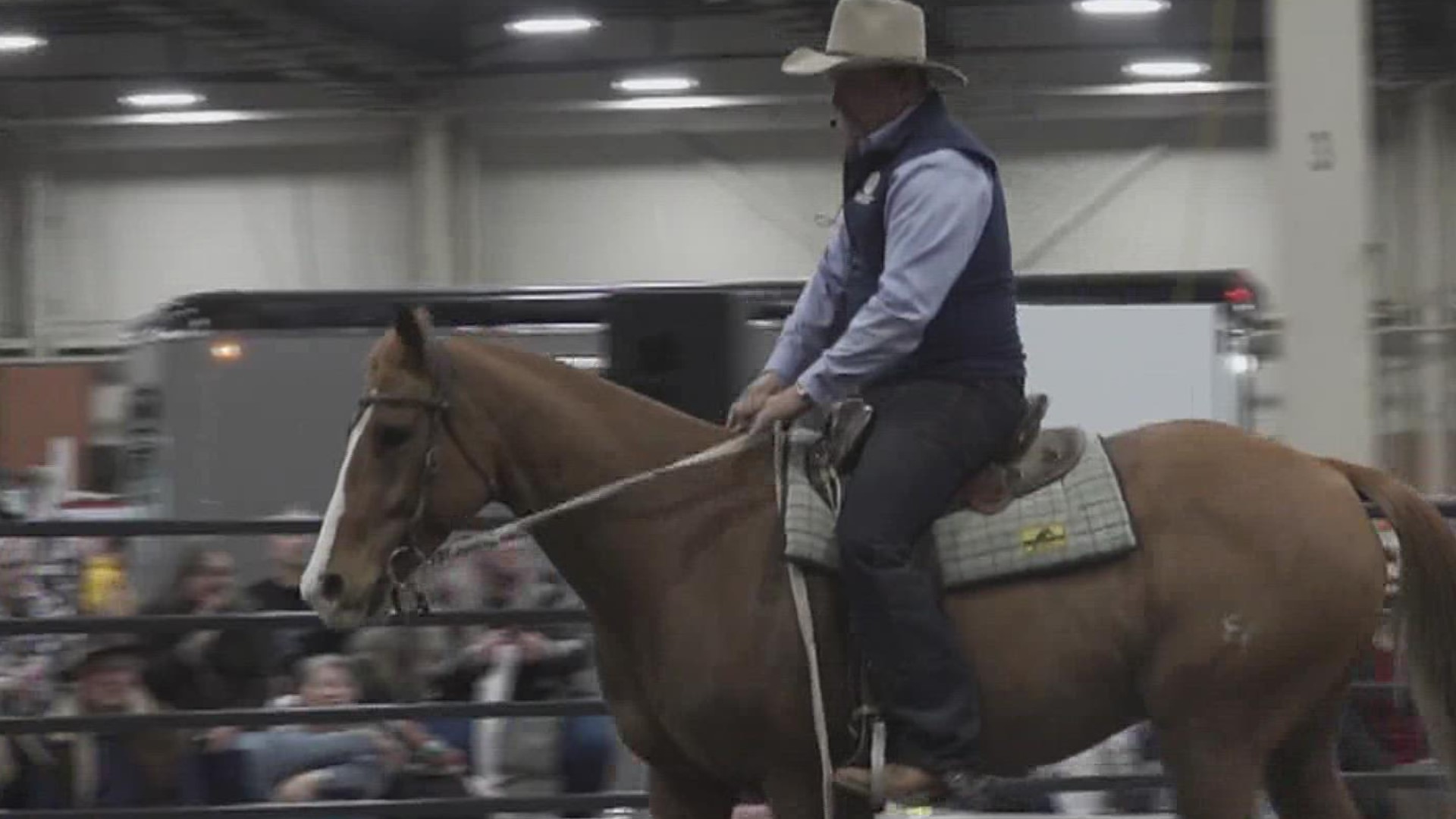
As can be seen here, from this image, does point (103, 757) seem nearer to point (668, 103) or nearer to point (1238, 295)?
point (1238, 295)

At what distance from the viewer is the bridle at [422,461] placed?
173 inches

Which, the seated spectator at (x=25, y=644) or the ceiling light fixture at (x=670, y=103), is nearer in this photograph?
the seated spectator at (x=25, y=644)

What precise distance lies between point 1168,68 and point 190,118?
29.0 feet

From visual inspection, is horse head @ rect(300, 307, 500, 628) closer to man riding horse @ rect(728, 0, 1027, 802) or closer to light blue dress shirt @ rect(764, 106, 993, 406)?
man riding horse @ rect(728, 0, 1027, 802)

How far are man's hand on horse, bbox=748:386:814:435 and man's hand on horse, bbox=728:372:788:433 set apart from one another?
0.10 feet

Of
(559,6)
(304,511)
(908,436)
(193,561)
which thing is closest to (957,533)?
(908,436)

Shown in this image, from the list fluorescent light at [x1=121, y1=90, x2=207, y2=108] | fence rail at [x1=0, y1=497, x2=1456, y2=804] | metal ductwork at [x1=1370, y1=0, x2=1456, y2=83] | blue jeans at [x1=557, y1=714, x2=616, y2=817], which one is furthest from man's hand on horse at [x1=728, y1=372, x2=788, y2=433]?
fluorescent light at [x1=121, y1=90, x2=207, y2=108]

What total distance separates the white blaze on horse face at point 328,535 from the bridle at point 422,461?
0.9 inches

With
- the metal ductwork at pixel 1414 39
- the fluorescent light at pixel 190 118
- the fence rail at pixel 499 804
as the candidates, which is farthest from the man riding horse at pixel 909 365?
the fluorescent light at pixel 190 118

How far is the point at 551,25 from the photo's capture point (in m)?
19.2

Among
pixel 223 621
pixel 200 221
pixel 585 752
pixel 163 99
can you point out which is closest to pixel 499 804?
pixel 585 752

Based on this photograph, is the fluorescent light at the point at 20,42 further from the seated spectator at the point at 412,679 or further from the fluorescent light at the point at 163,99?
the seated spectator at the point at 412,679

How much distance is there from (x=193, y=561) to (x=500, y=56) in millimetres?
13148

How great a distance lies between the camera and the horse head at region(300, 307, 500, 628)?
4.34 meters
